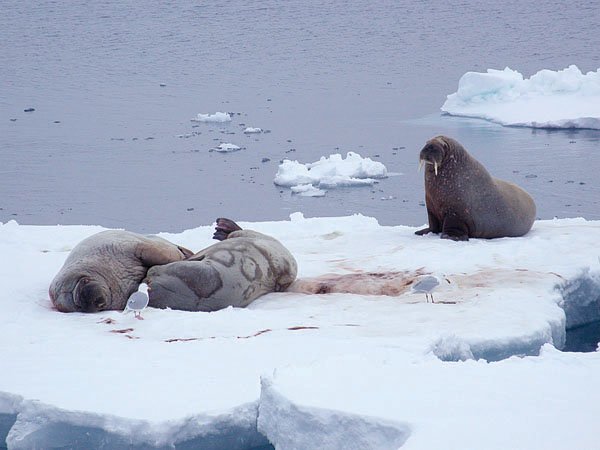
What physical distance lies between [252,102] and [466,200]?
12.8 meters

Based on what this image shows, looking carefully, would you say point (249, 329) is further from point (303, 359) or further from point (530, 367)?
point (530, 367)

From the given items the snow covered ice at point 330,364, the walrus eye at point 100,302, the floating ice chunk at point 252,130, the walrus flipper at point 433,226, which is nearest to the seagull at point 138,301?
the snow covered ice at point 330,364

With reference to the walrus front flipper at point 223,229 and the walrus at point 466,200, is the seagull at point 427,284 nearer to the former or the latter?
the walrus front flipper at point 223,229

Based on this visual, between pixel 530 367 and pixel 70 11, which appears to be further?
pixel 70 11

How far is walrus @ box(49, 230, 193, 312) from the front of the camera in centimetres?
622

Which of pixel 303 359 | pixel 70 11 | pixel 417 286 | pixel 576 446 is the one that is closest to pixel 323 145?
pixel 417 286

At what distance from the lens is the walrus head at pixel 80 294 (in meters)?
6.18

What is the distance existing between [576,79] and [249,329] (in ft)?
45.5

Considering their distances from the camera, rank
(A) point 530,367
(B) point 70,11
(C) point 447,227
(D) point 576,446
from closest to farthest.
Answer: (D) point 576,446
(A) point 530,367
(C) point 447,227
(B) point 70,11

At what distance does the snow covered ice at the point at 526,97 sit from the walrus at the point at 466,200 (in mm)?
8920

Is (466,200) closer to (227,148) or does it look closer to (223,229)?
(223,229)

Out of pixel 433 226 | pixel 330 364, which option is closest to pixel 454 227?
pixel 433 226

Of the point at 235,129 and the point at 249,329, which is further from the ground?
the point at 249,329

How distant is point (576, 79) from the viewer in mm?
18297
